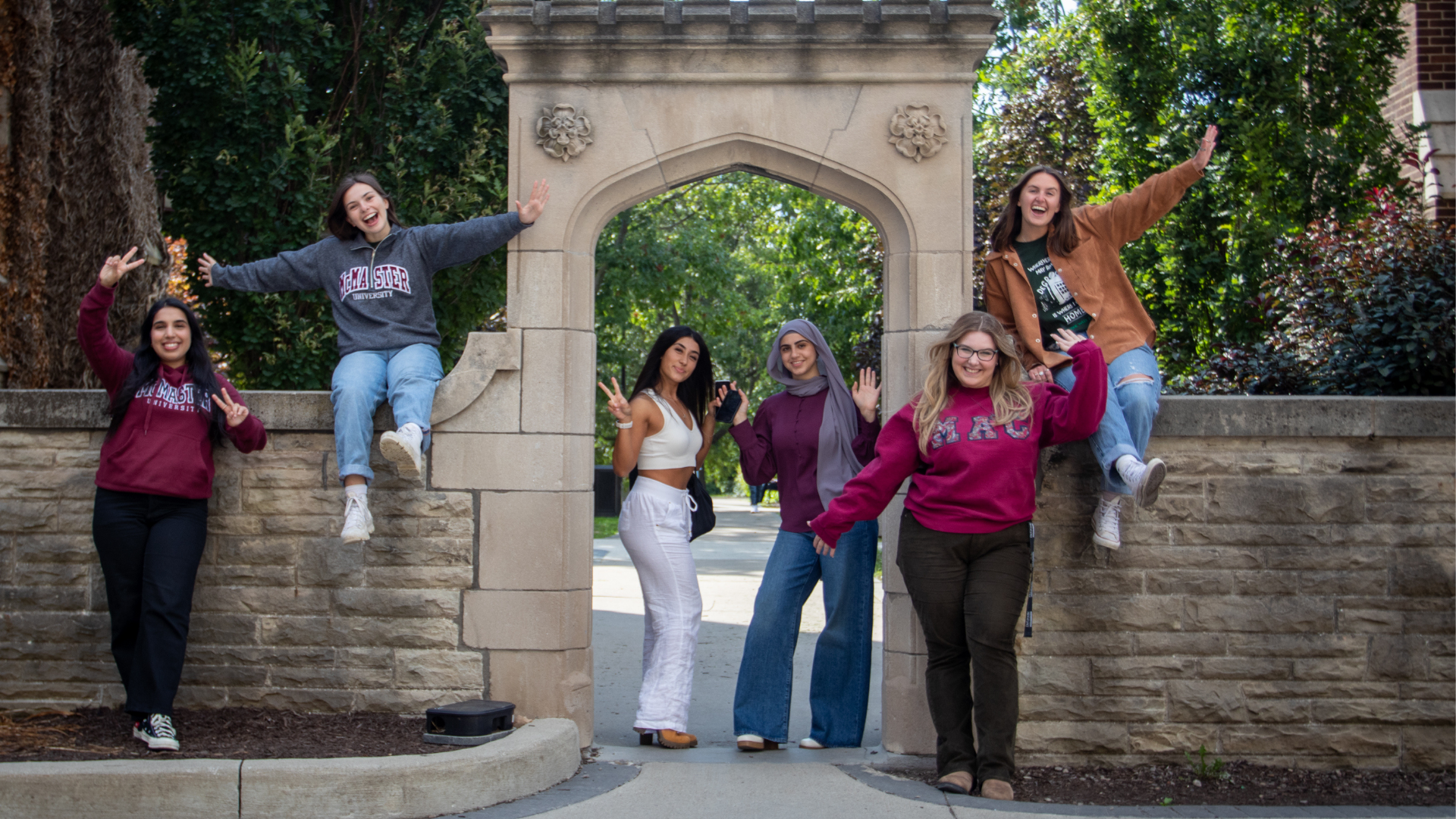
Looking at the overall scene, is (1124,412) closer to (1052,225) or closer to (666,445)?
(1052,225)

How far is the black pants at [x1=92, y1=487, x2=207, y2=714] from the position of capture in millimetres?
4953

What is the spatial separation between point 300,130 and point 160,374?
2.80 metres

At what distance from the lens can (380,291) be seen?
5.36 meters

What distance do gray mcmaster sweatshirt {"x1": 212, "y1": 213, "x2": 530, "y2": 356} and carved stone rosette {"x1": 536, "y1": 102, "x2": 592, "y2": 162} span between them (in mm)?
427

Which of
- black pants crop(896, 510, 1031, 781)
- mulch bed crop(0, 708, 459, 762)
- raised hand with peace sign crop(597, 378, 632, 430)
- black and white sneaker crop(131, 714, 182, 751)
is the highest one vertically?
raised hand with peace sign crop(597, 378, 632, 430)

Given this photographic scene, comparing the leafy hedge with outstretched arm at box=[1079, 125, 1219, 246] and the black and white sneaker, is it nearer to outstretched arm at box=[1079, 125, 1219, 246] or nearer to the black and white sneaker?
outstretched arm at box=[1079, 125, 1219, 246]

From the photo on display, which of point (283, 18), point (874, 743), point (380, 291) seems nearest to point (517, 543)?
point (380, 291)

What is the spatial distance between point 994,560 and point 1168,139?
22.0ft

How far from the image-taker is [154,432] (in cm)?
513

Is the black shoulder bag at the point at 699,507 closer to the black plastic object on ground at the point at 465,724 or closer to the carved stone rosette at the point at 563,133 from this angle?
the black plastic object on ground at the point at 465,724

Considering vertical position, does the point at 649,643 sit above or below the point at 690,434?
below

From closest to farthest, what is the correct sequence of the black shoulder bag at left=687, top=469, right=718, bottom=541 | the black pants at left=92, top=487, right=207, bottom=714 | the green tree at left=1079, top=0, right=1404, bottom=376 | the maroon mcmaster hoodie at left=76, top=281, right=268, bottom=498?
the black pants at left=92, top=487, right=207, bottom=714, the maroon mcmaster hoodie at left=76, top=281, right=268, bottom=498, the black shoulder bag at left=687, top=469, right=718, bottom=541, the green tree at left=1079, top=0, right=1404, bottom=376

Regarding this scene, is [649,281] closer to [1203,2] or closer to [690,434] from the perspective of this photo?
[1203,2]

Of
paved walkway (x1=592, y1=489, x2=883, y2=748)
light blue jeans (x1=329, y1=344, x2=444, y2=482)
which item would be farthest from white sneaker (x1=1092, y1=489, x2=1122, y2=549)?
light blue jeans (x1=329, y1=344, x2=444, y2=482)
